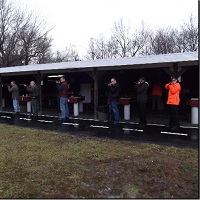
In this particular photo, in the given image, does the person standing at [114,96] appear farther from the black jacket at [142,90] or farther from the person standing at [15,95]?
the person standing at [15,95]

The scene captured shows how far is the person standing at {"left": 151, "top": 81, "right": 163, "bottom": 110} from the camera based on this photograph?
46.9ft

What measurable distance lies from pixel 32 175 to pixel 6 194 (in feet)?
2.75

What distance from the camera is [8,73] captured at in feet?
48.5

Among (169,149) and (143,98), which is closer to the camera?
(169,149)

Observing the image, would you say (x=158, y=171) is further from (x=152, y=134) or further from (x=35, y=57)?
(x=35, y=57)

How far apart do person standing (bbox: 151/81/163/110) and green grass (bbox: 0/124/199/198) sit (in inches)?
296

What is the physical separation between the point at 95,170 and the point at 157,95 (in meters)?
10.2

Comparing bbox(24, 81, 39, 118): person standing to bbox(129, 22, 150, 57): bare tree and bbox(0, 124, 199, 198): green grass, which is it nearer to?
bbox(0, 124, 199, 198): green grass

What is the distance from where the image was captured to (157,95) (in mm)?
14609

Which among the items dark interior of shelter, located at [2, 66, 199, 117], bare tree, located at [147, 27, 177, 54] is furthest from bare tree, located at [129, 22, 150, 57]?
dark interior of shelter, located at [2, 66, 199, 117]

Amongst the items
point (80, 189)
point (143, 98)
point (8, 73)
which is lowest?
point (80, 189)

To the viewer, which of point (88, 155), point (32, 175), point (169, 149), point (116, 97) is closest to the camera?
point (32, 175)

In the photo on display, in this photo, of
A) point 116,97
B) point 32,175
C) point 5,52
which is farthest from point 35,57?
point 32,175

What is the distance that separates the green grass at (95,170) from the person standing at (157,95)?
7509 millimetres
